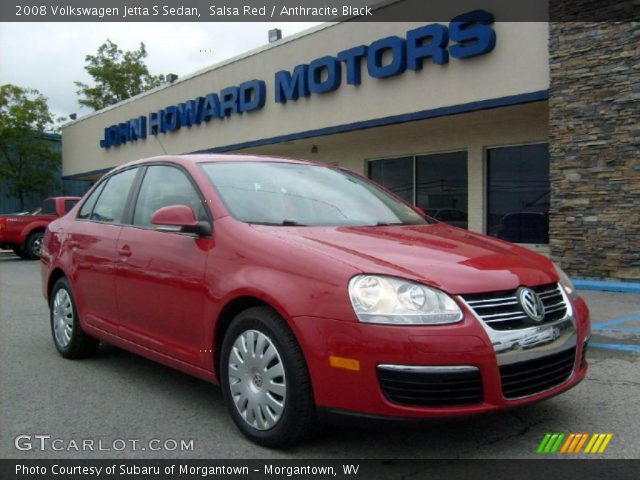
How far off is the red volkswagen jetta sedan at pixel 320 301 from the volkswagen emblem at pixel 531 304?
12 mm

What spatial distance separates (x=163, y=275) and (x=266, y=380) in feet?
3.73

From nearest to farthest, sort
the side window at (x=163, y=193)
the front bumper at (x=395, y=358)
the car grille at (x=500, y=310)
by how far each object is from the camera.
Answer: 1. the front bumper at (x=395, y=358)
2. the car grille at (x=500, y=310)
3. the side window at (x=163, y=193)

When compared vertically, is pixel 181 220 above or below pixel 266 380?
above

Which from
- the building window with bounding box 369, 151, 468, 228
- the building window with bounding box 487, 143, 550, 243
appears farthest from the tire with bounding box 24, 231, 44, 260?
the building window with bounding box 487, 143, 550, 243

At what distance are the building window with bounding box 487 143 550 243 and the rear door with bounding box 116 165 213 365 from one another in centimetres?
888

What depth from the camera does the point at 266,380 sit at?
10.8 feet

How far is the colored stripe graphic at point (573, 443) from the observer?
3.31 m

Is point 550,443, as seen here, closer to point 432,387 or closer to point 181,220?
point 432,387

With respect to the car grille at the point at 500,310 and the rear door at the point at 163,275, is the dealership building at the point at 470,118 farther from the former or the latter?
the rear door at the point at 163,275

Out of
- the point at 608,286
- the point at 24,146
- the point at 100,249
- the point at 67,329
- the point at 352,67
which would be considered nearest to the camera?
the point at 100,249

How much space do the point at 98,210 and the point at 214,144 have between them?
13692 mm

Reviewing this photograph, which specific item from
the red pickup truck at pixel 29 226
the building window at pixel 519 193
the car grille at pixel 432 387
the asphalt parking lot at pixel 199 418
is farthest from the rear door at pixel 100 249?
the red pickup truck at pixel 29 226

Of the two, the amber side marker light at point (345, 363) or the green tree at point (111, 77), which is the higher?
the green tree at point (111, 77)

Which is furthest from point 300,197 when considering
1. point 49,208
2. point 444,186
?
point 49,208
